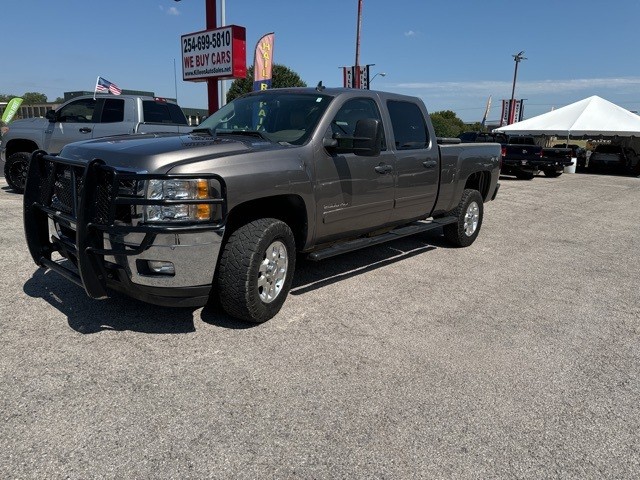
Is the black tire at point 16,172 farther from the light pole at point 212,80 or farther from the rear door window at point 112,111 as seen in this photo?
the light pole at point 212,80

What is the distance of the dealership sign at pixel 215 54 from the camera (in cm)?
1235

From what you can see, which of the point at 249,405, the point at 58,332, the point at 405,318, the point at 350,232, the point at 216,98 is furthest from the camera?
the point at 216,98

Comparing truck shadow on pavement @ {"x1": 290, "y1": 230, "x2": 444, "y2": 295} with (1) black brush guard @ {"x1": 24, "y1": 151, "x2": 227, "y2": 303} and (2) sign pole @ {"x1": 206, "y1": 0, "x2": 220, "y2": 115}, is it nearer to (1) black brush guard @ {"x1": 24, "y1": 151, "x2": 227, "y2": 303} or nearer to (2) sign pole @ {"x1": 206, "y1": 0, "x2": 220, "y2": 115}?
(1) black brush guard @ {"x1": 24, "y1": 151, "x2": 227, "y2": 303}

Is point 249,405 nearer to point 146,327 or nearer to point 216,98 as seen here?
→ point 146,327


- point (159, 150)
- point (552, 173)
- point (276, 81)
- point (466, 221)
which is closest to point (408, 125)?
point (466, 221)

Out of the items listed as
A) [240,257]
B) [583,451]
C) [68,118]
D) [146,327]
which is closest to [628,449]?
[583,451]

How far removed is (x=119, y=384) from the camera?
298cm

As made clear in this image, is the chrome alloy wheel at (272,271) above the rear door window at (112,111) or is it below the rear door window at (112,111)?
below

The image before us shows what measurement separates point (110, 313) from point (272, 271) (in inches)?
51.9

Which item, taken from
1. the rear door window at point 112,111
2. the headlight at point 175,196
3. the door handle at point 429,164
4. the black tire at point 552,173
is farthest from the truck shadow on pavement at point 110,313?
the black tire at point 552,173

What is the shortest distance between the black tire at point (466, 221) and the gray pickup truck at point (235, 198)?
1.19m

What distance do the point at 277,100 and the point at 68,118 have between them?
6.24 meters

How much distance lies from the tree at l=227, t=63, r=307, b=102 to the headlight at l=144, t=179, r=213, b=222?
35.9m

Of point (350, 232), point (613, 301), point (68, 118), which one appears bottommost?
point (613, 301)
